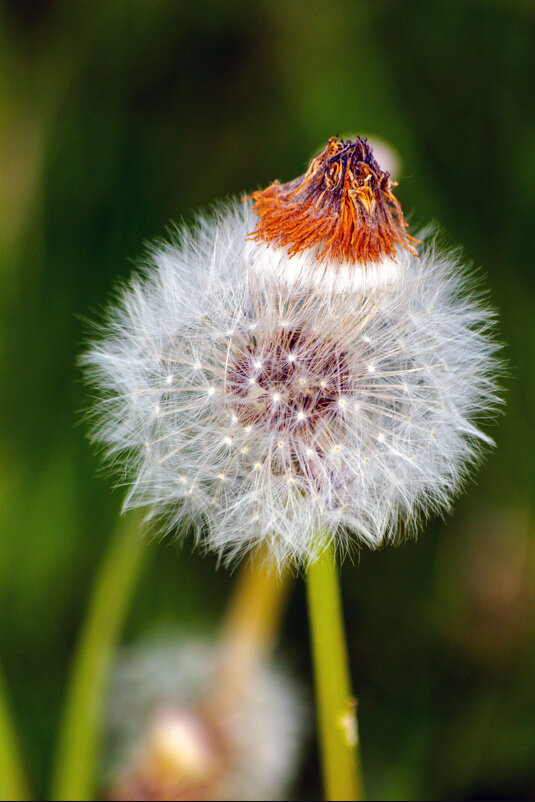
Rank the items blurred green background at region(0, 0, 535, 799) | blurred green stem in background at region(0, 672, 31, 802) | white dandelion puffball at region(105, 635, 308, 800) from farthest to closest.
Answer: blurred green background at region(0, 0, 535, 799)
white dandelion puffball at region(105, 635, 308, 800)
blurred green stem in background at region(0, 672, 31, 802)

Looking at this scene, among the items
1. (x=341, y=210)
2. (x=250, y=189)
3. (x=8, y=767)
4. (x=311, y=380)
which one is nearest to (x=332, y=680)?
(x=311, y=380)

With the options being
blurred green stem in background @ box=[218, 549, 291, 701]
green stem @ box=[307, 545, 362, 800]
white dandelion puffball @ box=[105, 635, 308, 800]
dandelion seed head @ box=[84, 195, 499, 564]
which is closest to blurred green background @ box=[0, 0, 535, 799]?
white dandelion puffball @ box=[105, 635, 308, 800]

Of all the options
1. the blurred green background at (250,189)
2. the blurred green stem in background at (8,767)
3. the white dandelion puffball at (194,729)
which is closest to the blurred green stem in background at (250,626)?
the white dandelion puffball at (194,729)

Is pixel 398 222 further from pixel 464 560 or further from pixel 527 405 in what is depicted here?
pixel 464 560

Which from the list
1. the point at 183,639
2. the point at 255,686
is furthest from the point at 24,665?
the point at 255,686

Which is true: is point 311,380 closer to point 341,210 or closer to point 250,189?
point 341,210

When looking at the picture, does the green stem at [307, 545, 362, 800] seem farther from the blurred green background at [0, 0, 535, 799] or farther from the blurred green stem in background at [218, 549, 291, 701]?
the blurred green background at [0, 0, 535, 799]
